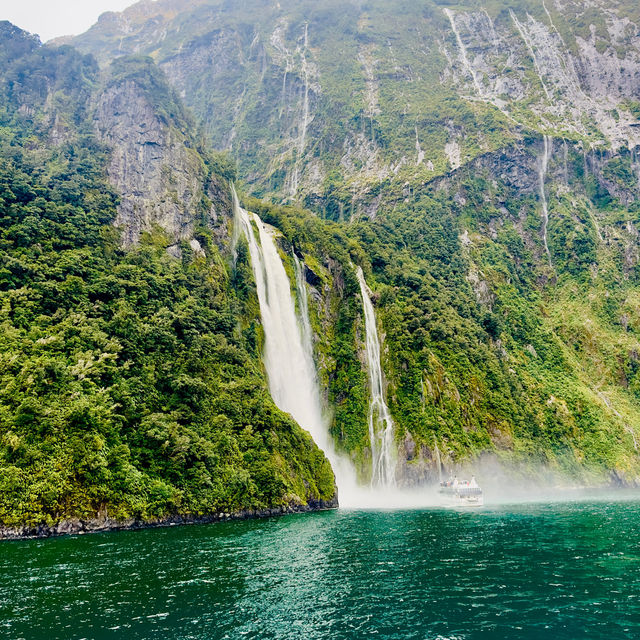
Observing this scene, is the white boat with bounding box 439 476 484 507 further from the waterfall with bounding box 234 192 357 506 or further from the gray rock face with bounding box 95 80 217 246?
the gray rock face with bounding box 95 80 217 246

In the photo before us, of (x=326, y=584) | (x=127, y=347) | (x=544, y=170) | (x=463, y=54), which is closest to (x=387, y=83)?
(x=463, y=54)

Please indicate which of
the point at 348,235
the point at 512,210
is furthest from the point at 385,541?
the point at 512,210

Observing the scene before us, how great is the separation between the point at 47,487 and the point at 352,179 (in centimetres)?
10106

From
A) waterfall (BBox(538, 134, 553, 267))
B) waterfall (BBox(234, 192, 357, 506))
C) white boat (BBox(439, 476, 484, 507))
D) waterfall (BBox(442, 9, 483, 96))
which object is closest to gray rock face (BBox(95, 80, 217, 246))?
waterfall (BBox(234, 192, 357, 506))

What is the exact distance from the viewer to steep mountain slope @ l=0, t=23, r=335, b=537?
1171 inches

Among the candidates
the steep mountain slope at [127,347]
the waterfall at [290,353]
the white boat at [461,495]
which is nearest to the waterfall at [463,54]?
the steep mountain slope at [127,347]

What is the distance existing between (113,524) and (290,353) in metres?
30.9

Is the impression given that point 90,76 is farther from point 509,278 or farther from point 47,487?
point 47,487

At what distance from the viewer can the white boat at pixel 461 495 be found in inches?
1895

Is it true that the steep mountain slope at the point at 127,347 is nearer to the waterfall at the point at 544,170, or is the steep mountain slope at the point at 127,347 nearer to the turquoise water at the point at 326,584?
the turquoise water at the point at 326,584

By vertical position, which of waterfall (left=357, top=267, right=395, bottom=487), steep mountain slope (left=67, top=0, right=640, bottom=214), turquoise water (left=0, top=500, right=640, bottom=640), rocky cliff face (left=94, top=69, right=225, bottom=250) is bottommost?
turquoise water (left=0, top=500, right=640, bottom=640)

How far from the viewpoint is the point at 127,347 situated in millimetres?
38906

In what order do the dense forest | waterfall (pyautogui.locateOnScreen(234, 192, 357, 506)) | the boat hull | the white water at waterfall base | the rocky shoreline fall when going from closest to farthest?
the rocky shoreline < the dense forest < the boat hull < the white water at waterfall base < waterfall (pyautogui.locateOnScreen(234, 192, 357, 506))

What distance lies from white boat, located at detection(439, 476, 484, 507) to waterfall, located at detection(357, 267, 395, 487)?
227 inches
